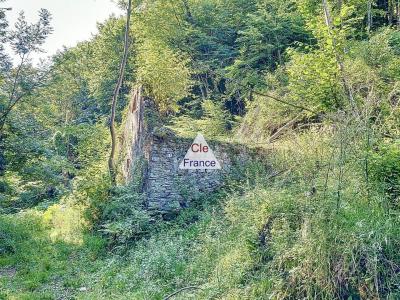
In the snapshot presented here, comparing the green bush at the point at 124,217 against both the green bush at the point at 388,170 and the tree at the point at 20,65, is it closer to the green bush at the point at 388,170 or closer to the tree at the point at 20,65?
the tree at the point at 20,65

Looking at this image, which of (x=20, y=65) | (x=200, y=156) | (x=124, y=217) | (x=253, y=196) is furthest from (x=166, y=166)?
(x=20, y=65)

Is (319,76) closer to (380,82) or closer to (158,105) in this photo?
(380,82)

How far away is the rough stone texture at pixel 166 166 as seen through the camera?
7.71 metres

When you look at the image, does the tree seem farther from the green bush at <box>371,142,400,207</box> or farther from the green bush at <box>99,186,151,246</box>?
the green bush at <box>371,142,400,207</box>

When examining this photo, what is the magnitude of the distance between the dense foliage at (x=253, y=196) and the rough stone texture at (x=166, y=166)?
0.91ft

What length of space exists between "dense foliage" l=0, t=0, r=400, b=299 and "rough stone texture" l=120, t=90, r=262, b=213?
0.28 metres

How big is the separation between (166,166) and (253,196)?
3099 millimetres

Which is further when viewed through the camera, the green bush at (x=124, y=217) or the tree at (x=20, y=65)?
the tree at (x=20, y=65)

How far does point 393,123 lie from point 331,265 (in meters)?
2.48

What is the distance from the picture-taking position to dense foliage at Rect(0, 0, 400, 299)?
12.0 ft

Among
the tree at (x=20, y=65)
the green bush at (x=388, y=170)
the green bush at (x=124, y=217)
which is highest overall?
the tree at (x=20, y=65)

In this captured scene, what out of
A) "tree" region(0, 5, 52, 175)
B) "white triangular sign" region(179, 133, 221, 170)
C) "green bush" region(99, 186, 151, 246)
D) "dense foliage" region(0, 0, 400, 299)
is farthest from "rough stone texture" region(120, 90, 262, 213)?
"tree" region(0, 5, 52, 175)

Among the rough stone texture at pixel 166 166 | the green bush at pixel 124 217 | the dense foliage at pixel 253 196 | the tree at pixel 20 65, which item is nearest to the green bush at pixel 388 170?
the dense foliage at pixel 253 196

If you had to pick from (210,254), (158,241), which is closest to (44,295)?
(158,241)
